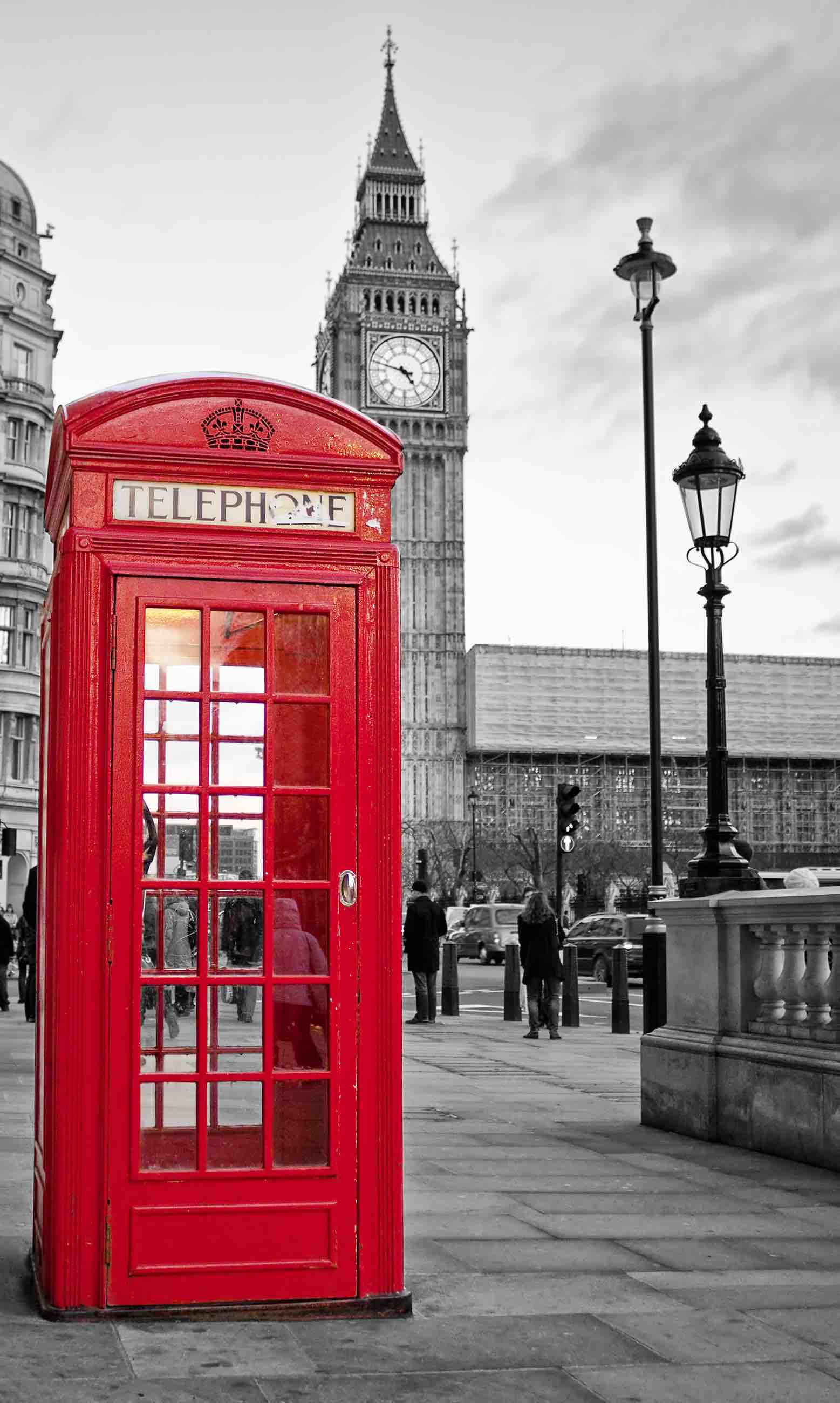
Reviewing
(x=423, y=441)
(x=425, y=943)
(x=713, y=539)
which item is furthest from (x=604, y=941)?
(x=423, y=441)

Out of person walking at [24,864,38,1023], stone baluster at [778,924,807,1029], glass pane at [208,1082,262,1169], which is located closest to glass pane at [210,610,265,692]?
glass pane at [208,1082,262,1169]

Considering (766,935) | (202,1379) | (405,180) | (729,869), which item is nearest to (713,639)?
(729,869)

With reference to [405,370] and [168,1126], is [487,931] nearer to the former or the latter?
[168,1126]

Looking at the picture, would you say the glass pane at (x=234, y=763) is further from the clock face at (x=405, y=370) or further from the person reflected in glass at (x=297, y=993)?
the clock face at (x=405, y=370)

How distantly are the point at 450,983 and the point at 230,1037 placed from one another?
16.0 metres

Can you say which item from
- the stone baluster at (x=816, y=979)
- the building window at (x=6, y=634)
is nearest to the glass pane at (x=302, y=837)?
the stone baluster at (x=816, y=979)

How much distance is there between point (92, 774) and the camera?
4527 mm

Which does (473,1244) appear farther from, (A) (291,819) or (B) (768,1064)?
(B) (768,1064)

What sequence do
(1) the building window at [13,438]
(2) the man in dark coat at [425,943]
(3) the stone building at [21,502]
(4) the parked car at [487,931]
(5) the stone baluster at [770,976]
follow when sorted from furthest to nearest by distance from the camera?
(1) the building window at [13,438]
(3) the stone building at [21,502]
(4) the parked car at [487,931]
(2) the man in dark coat at [425,943]
(5) the stone baluster at [770,976]

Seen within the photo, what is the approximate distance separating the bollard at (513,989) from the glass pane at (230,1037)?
579 inches

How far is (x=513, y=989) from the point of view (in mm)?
19156

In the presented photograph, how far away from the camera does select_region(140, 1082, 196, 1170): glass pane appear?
4449mm

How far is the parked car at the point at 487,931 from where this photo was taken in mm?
39531

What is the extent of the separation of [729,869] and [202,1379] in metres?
6.15
